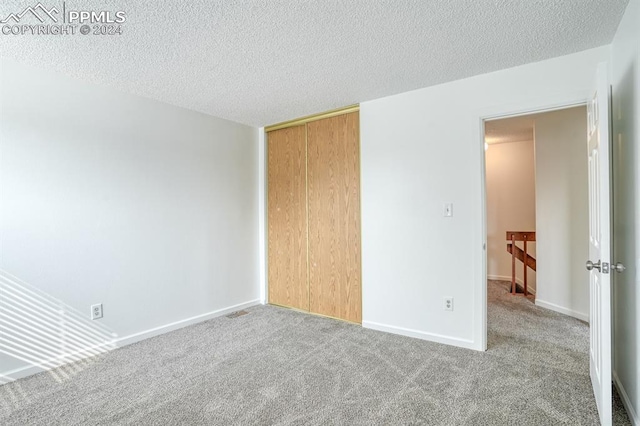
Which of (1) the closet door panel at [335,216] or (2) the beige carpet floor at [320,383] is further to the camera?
(1) the closet door panel at [335,216]

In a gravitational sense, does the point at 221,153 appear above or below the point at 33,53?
below

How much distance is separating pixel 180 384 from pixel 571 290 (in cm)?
393

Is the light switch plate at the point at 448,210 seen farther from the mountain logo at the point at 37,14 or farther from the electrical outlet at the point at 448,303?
the mountain logo at the point at 37,14

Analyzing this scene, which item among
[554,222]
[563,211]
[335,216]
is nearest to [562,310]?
[554,222]

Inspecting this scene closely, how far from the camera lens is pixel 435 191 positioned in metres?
2.76

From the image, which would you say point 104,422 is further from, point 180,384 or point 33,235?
point 33,235

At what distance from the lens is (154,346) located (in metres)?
2.75

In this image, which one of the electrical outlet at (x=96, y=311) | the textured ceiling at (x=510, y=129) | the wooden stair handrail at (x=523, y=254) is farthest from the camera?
the wooden stair handrail at (x=523, y=254)

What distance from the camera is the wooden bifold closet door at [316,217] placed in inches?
130

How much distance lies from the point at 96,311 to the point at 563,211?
15.7 feet

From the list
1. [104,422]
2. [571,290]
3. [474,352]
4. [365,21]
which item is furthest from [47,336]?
[571,290]

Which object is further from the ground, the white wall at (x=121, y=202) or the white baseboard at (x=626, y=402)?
the white wall at (x=121, y=202)

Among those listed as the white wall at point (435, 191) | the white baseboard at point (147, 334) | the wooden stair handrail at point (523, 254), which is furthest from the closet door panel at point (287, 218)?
the wooden stair handrail at point (523, 254)

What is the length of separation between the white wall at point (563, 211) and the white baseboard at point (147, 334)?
3.56 metres
